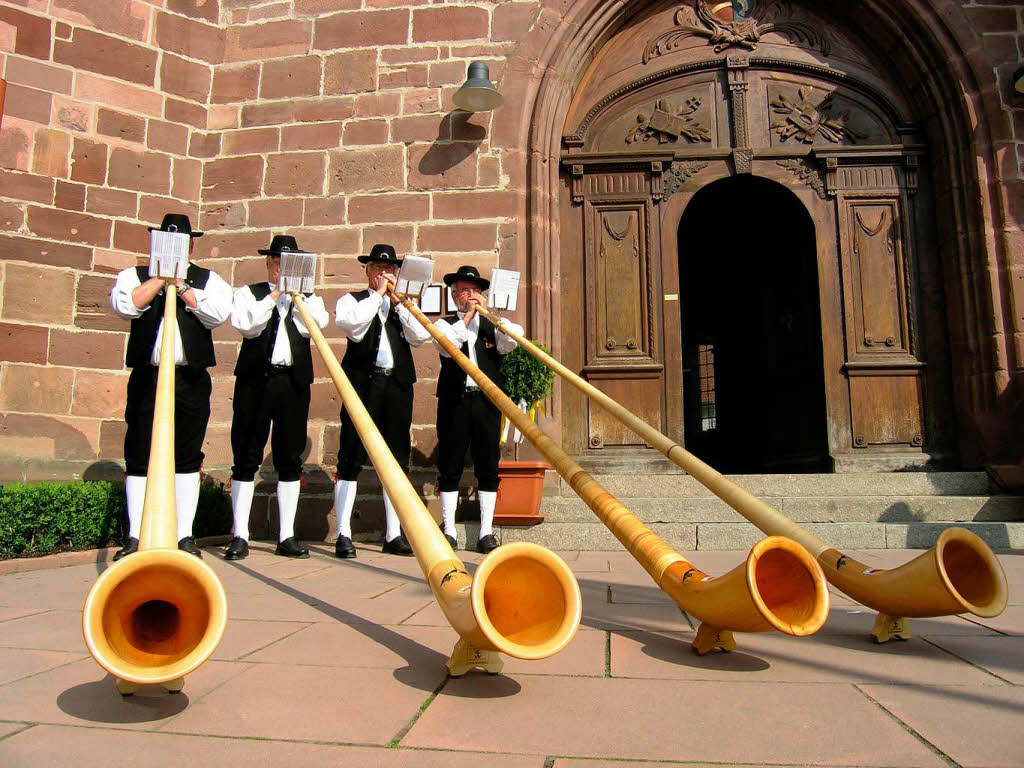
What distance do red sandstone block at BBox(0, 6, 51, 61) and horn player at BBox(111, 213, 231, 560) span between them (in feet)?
10.7

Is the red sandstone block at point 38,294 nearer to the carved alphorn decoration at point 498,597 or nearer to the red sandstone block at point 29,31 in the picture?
the red sandstone block at point 29,31

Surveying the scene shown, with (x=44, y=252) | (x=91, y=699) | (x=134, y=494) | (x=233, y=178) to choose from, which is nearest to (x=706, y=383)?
(x=233, y=178)

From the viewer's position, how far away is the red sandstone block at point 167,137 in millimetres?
6320

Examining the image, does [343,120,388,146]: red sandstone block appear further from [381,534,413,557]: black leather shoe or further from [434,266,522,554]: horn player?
[381,534,413,557]: black leather shoe

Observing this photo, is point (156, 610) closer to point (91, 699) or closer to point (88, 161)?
point (91, 699)

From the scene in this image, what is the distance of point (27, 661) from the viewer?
197cm

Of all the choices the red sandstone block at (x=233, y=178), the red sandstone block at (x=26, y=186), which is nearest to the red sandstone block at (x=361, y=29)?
the red sandstone block at (x=233, y=178)

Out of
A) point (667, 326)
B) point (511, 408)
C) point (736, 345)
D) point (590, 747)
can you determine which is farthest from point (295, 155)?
point (736, 345)

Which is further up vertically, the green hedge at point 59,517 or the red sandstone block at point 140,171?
the red sandstone block at point 140,171

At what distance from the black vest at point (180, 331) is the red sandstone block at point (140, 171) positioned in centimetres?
261

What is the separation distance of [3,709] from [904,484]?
566cm

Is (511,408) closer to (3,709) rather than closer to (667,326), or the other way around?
(3,709)

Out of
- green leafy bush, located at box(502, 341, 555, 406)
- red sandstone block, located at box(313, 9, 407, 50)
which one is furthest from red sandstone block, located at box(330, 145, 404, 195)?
green leafy bush, located at box(502, 341, 555, 406)

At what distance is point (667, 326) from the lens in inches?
255
